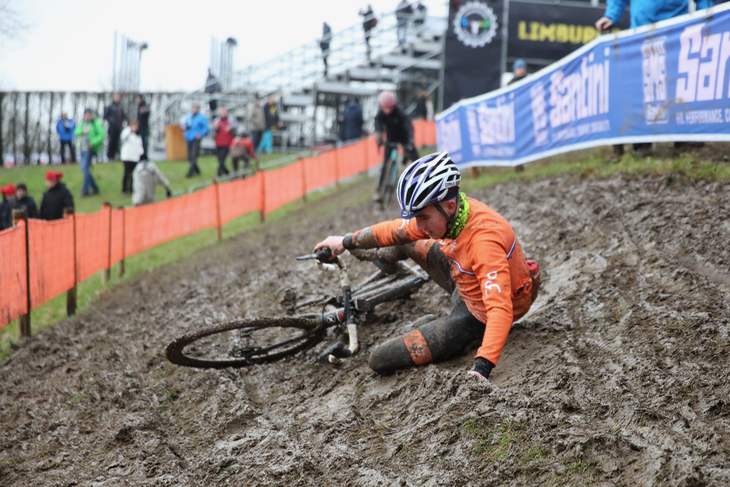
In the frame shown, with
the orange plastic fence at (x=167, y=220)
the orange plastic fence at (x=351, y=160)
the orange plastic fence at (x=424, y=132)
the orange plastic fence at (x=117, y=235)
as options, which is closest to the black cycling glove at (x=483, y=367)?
the orange plastic fence at (x=117, y=235)

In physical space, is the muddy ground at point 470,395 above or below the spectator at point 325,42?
below

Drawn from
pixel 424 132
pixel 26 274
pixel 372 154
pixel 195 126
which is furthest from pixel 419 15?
pixel 26 274

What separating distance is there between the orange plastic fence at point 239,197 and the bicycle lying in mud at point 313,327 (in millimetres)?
8705

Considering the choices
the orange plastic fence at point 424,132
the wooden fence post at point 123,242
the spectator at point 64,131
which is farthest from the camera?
the orange plastic fence at point 424,132

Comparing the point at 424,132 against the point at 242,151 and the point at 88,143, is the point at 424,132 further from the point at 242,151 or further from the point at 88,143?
the point at 88,143

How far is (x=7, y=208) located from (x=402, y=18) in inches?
605

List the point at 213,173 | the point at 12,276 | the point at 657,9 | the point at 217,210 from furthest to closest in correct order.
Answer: the point at 213,173, the point at 217,210, the point at 657,9, the point at 12,276

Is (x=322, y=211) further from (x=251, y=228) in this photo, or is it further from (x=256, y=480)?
(x=256, y=480)

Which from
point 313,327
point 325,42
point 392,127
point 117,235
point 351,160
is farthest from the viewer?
point 325,42

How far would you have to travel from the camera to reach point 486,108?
12219mm

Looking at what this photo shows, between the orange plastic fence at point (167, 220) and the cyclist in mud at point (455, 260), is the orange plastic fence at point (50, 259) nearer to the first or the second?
the orange plastic fence at point (167, 220)

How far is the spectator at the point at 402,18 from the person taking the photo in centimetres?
2117

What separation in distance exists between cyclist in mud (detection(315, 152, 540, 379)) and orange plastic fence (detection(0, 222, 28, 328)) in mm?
4385

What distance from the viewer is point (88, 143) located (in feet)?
58.3
